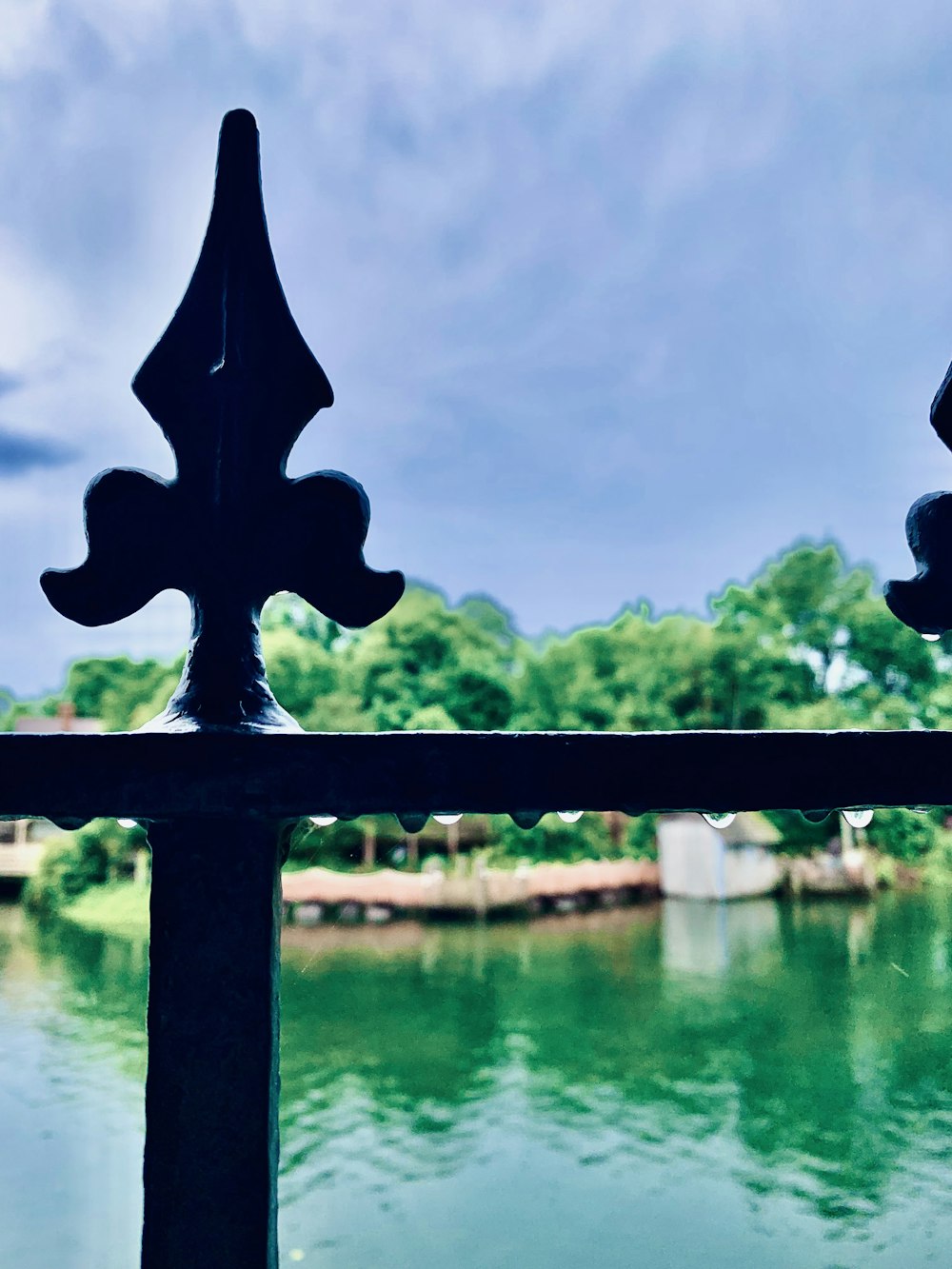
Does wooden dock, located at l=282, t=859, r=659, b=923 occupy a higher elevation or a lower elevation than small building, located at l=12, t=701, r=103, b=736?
lower

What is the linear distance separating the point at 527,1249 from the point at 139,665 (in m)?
18.8

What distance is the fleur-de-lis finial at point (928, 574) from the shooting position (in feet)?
1.63

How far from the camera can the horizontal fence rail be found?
41cm

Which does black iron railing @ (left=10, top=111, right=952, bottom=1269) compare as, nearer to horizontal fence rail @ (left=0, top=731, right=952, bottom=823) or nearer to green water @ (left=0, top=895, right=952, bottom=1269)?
horizontal fence rail @ (left=0, top=731, right=952, bottom=823)

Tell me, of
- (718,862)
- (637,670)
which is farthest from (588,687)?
(718,862)

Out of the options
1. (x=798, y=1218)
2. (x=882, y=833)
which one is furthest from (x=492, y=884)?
(x=798, y=1218)

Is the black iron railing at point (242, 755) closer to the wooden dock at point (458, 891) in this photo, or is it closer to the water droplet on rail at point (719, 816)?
the water droplet on rail at point (719, 816)

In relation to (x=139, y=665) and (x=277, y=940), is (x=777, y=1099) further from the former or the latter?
(x=139, y=665)

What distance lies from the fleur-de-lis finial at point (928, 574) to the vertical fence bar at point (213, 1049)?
1.10ft

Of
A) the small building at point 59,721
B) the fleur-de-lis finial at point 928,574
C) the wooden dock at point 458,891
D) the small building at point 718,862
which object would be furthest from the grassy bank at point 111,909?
the fleur-de-lis finial at point 928,574

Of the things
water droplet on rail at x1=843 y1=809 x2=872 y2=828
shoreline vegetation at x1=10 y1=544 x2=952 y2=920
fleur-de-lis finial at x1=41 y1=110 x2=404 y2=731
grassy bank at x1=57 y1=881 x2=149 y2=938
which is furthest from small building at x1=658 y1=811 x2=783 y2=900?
fleur-de-lis finial at x1=41 y1=110 x2=404 y2=731

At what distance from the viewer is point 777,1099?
10047mm

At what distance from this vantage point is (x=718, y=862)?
19078mm

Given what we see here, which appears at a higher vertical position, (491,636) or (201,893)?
(491,636)
